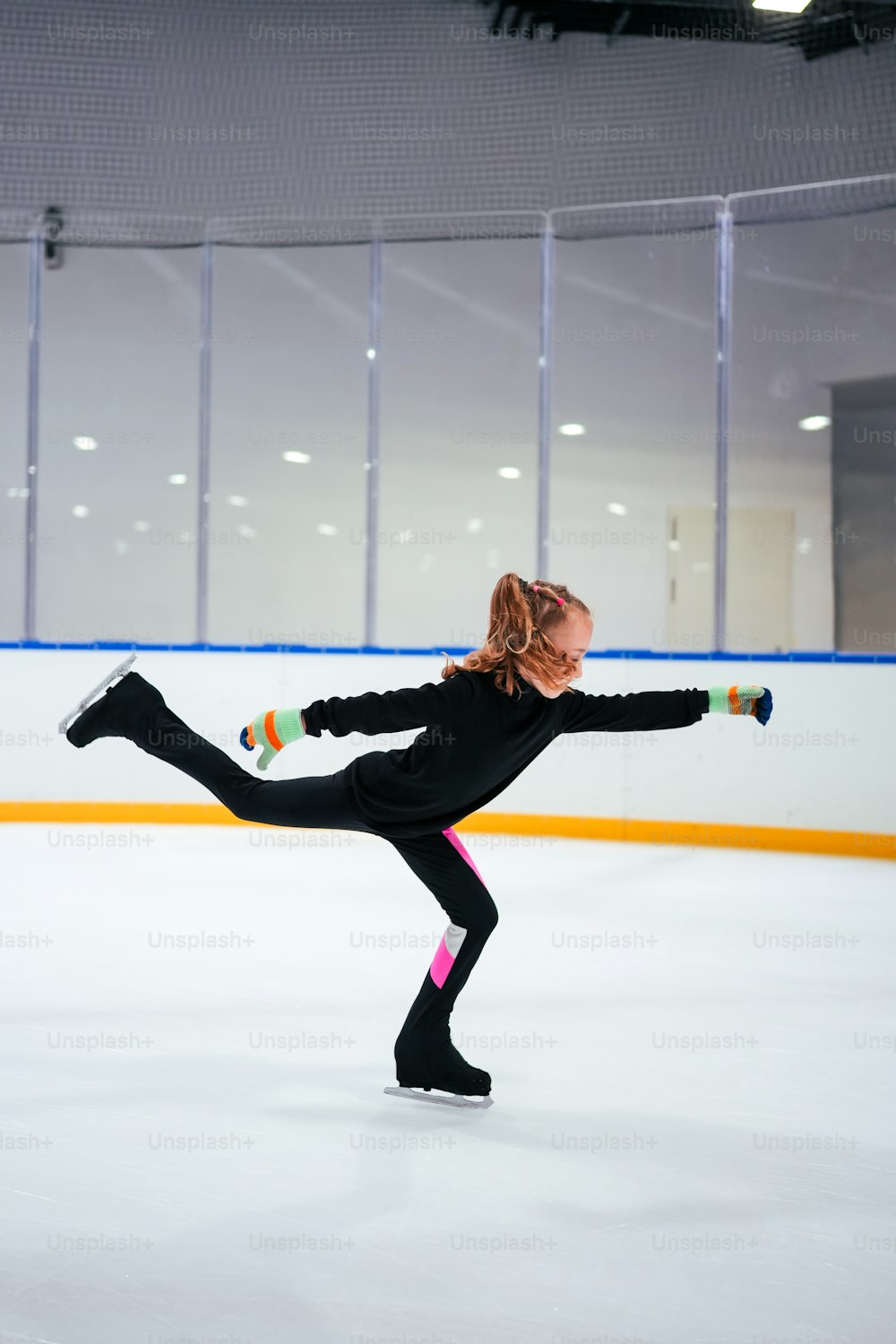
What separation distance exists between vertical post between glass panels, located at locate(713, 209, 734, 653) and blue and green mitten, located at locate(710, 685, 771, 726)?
13.4 feet

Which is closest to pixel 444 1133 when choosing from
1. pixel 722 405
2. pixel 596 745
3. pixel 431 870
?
pixel 431 870

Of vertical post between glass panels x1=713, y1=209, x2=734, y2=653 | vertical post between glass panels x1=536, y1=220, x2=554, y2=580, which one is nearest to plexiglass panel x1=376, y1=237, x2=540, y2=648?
vertical post between glass panels x1=536, y1=220, x2=554, y2=580

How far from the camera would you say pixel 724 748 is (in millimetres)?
6047

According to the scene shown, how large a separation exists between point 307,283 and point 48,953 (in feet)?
17.3

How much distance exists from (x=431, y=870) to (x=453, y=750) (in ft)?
0.93

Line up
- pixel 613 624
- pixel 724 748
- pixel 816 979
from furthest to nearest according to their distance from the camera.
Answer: pixel 613 624 < pixel 724 748 < pixel 816 979

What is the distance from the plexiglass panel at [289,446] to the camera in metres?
7.47

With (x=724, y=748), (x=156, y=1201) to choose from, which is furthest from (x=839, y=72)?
(x=156, y=1201)

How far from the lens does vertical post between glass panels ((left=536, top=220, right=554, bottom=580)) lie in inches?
262

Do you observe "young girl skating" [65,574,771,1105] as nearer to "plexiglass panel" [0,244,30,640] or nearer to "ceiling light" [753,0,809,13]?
"plexiglass panel" [0,244,30,640]

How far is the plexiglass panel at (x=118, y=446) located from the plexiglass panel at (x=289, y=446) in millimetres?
229

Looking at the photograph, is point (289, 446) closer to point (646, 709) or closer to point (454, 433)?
point (454, 433)

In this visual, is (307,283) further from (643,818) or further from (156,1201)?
(156,1201)

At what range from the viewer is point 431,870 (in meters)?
2.33
